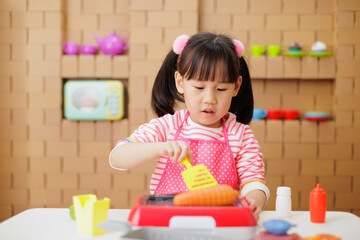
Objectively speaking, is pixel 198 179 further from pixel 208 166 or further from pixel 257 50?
pixel 257 50

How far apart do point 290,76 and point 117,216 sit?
1.94 metres

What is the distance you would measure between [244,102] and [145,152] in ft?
1.53

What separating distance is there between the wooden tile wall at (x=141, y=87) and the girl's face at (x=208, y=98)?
146 centimetres

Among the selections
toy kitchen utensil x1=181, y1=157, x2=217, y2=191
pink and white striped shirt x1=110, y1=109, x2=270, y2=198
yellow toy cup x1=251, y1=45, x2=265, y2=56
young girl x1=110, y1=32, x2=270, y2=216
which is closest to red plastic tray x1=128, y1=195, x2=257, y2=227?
toy kitchen utensil x1=181, y1=157, x2=217, y2=191

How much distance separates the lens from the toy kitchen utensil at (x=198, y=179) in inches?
37.2

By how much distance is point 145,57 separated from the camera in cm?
271

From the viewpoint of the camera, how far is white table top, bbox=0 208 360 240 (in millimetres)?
861

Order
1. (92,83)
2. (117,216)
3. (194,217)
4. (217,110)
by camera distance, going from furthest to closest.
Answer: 1. (92,83)
2. (217,110)
3. (117,216)
4. (194,217)

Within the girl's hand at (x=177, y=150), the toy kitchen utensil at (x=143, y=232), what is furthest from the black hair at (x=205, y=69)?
the toy kitchen utensil at (x=143, y=232)

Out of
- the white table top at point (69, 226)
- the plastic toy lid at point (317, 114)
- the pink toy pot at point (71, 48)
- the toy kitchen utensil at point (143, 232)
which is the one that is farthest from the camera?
the pink toy pot at point (71, 48)

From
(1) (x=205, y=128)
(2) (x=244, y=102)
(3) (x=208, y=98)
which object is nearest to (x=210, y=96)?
(3) (x=208, y=98)

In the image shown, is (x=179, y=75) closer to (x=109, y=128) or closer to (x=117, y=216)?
(x=117, y=216)

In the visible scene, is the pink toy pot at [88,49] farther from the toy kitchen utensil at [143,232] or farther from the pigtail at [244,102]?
the toy kitchen utensil at [143,232]

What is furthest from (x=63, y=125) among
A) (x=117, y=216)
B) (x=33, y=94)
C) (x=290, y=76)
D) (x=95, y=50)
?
(x=117, y=216)
